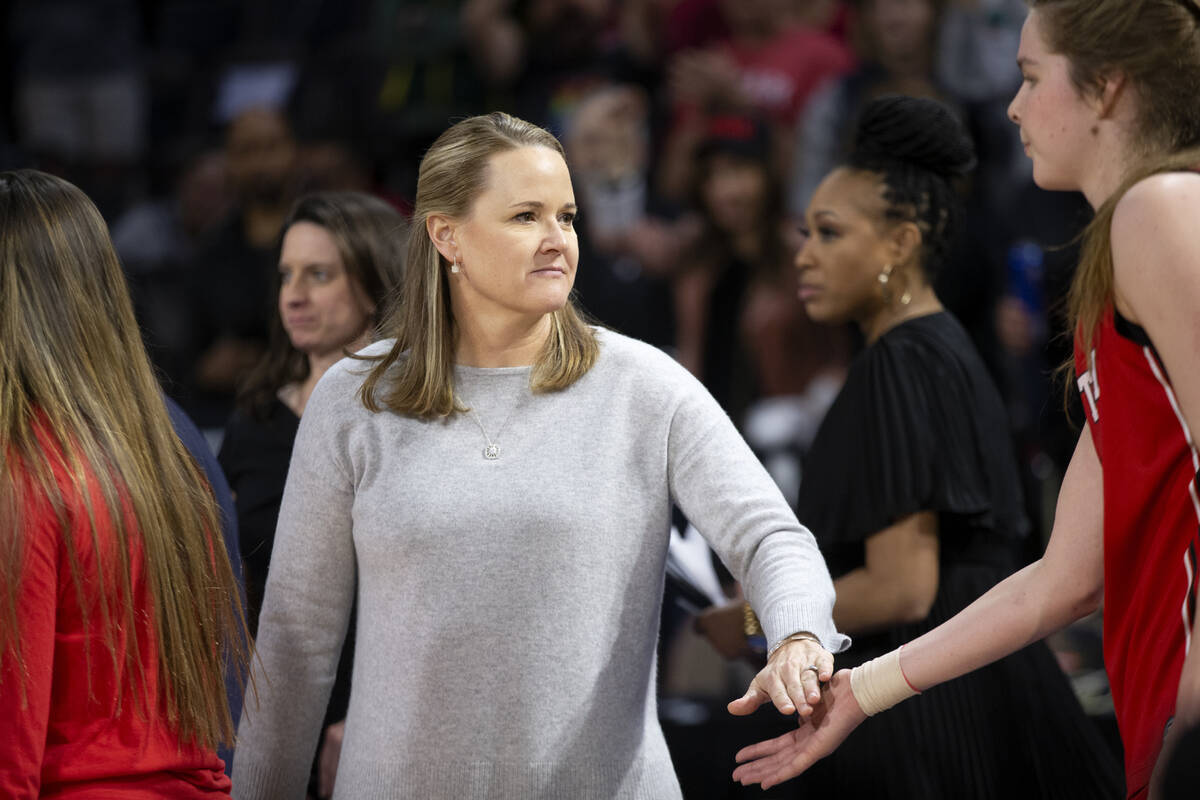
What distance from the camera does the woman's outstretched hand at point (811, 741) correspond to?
1.92 meters

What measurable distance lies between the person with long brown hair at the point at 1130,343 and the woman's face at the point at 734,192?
10.4 feet

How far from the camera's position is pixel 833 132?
16.3 ft

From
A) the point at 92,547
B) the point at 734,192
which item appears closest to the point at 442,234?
the point at 92,547

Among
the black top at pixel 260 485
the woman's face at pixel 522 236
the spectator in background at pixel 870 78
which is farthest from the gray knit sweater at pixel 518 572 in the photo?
the spectator in background at pixel 870 78

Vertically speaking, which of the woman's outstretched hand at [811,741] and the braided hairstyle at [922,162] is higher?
the braided hairstyle at [922,162]

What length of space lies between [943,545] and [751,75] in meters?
3.06

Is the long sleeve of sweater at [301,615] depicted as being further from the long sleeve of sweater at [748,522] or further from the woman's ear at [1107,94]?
the woman's ear at [1107,94]

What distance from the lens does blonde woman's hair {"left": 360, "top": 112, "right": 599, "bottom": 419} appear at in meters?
2.11

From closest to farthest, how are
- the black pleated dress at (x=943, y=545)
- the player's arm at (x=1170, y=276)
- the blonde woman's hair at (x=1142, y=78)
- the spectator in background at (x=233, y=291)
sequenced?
1. the player's arm at (x=1170, y=276)
2. the blonde woman's hair at (x=1142, y=78)
3. the black pleated dress at (x=943, y=545)
4. the spectator in background at (x=233, y=291)

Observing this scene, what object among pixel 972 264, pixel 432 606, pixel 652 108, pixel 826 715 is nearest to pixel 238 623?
pixel 432 606

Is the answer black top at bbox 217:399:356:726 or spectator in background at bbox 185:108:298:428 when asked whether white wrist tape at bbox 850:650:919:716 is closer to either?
black top at bbox 217:399:356:726

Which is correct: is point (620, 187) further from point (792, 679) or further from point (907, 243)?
point (792, 679)

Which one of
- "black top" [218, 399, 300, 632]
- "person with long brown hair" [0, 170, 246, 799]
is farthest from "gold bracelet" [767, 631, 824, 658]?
"black top" [218, 399, 300, 632]

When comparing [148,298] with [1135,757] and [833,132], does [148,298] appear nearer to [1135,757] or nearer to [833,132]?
[833,132]
